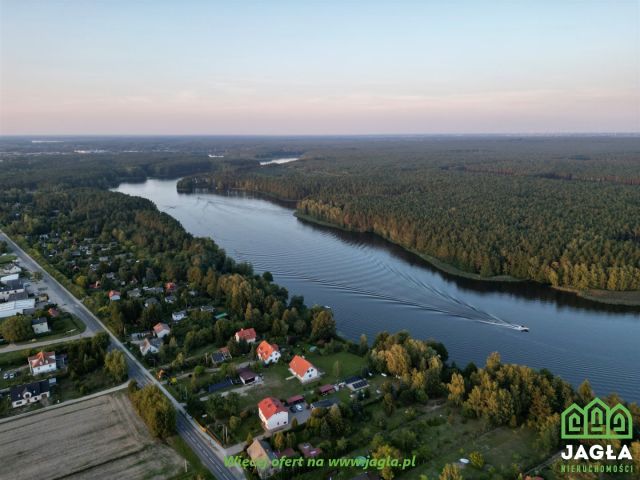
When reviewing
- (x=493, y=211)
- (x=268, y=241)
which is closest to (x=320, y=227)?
(x=268, y=241)

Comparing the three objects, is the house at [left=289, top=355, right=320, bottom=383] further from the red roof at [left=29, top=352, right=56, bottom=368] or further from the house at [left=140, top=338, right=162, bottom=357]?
the red roof at [left=29, top=352, right=56, bottom=368]

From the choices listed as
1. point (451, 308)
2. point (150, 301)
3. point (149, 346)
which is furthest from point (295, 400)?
point (451, 308)

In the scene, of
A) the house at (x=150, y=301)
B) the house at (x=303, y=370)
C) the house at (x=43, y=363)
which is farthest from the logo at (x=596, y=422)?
the house at (x=150, y=301)

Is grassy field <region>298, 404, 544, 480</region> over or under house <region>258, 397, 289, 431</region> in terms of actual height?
under

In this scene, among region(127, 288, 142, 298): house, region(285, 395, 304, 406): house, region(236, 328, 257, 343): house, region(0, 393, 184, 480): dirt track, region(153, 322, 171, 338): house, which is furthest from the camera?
region(127, 288, 142, 298): house

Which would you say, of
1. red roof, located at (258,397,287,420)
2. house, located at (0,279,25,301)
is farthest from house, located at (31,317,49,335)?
red roof, located at (258,397,287,420)

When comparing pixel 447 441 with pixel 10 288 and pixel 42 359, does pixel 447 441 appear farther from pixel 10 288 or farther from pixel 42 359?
pixel 10 288

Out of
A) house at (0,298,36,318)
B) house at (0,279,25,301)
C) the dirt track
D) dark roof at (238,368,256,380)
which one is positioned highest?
house at (0,279,25,301)
